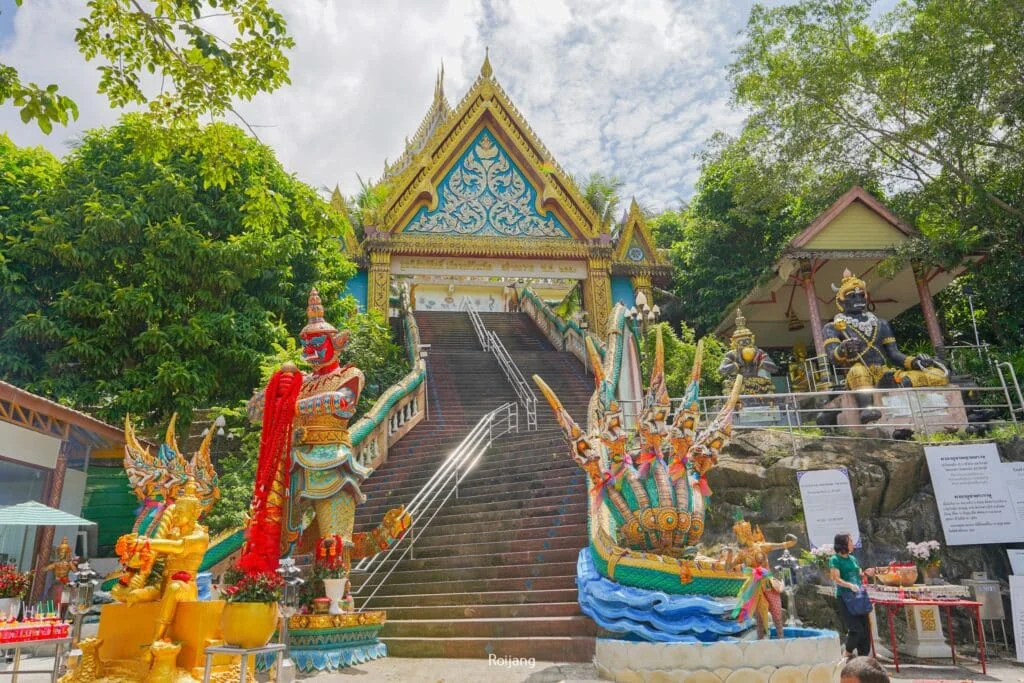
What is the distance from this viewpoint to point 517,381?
14.9m

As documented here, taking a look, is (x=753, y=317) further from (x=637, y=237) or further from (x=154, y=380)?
(x=154, y=380)

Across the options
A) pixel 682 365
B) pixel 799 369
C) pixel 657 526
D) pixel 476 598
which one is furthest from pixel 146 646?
pixel 799 369

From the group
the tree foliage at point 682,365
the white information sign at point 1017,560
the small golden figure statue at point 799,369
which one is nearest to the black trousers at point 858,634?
the white information sign at point 1017,560

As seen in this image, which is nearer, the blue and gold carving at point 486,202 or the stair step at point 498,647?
the stair step at point 498,647

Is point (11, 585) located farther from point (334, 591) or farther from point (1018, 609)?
point (1018, 609)

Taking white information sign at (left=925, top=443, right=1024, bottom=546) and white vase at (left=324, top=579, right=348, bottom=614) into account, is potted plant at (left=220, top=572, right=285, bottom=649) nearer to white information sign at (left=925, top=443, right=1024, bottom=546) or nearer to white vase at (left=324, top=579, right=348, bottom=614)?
white vase at (left=324, top=579, right=348, bottom=614)

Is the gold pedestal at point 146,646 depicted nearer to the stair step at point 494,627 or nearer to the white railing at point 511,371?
the stair step at point 494,627

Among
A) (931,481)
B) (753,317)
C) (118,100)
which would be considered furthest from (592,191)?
(118,100)

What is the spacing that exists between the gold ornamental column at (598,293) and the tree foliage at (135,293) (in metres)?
9.20

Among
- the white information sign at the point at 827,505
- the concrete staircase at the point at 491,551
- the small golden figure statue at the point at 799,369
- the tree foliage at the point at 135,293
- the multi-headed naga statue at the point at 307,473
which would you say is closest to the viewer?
the multi-headed naga statue at the point at 307,473

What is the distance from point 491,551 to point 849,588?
154 inches

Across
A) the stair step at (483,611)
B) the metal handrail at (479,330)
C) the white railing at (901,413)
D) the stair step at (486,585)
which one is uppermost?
the metal handrail at (479,330)

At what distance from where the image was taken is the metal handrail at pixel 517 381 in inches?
508

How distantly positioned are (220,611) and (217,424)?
7563mm
